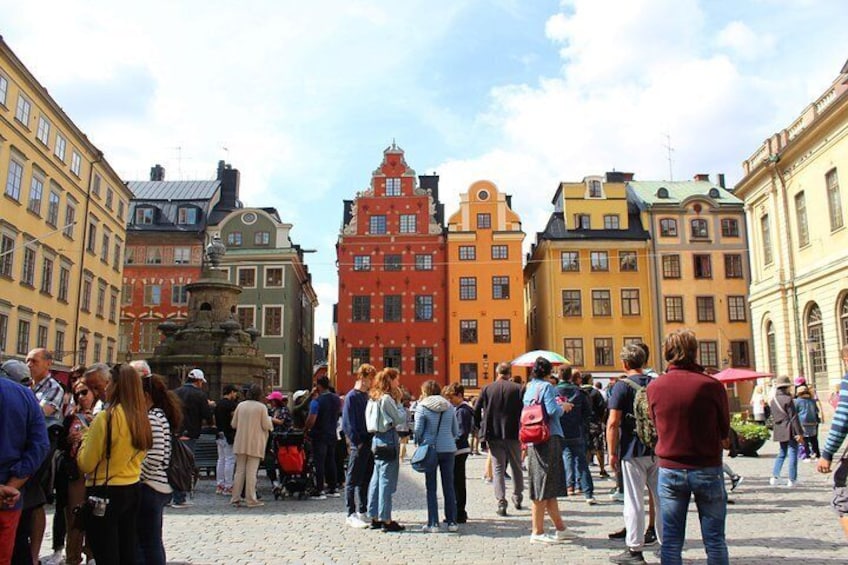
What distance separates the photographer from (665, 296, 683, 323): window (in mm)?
44094

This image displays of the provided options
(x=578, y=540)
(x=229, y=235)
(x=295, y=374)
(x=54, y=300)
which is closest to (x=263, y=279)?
(x=229, y=235)

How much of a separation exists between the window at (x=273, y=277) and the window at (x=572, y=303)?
17.7 m

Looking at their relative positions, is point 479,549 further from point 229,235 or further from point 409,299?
point 229,235

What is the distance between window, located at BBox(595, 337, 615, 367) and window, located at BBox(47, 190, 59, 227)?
30051mm

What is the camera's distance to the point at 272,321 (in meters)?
45.6

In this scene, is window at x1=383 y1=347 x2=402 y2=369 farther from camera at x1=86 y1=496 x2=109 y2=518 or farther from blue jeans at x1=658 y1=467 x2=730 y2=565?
camera at x1=86 y1=496 x2=109 y2=518

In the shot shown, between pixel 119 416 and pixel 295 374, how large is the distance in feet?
142

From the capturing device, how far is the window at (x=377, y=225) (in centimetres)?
4512

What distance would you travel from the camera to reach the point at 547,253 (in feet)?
147

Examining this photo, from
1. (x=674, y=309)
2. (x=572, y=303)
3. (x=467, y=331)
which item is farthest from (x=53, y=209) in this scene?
(x=674, y=309)

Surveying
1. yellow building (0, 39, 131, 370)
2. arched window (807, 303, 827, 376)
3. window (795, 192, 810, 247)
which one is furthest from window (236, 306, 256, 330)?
arched window (807, 303, 827, 376)

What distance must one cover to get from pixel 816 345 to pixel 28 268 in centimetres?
3243

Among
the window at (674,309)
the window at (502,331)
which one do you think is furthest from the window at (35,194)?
the window at (674,309)

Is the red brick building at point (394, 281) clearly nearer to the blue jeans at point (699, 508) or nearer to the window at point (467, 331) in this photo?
the window at point (467, 331)
